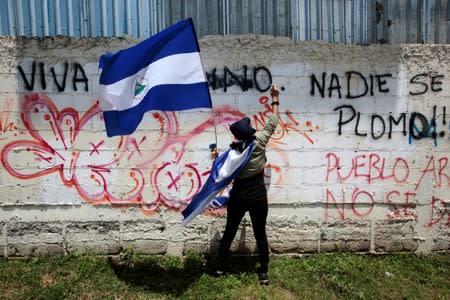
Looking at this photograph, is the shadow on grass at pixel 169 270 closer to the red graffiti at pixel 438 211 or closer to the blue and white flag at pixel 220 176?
the blue and white flag at pixel 220 176

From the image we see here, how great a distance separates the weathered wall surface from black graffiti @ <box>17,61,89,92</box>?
11 mm

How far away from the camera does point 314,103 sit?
4.88m

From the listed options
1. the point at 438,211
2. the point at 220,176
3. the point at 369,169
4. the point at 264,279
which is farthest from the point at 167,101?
the point at 438,211

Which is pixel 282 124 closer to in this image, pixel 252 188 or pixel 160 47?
pixel 252 188

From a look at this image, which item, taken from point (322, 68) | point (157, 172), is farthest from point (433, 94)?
point (157, 172)

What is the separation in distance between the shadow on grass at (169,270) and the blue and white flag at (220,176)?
0.67 m

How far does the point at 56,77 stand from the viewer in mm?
4664

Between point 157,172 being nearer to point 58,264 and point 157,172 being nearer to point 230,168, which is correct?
point 230,168

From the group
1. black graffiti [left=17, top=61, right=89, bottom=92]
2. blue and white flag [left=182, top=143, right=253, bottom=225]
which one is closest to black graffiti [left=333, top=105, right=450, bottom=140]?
blue and white flag [left=182, top=143, right=253, bottom=225]

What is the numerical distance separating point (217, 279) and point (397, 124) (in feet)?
8.82

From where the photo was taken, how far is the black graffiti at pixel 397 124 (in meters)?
4.92

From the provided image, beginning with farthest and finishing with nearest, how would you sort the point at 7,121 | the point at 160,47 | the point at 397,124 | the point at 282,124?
the point at 397,124 → the point at 282,124 → the point at 7,121 → the point at 160,47

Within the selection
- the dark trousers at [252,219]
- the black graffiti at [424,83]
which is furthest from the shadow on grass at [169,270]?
the black graffiti at [424,83]

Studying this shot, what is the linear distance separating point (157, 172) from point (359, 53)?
8.70ft
